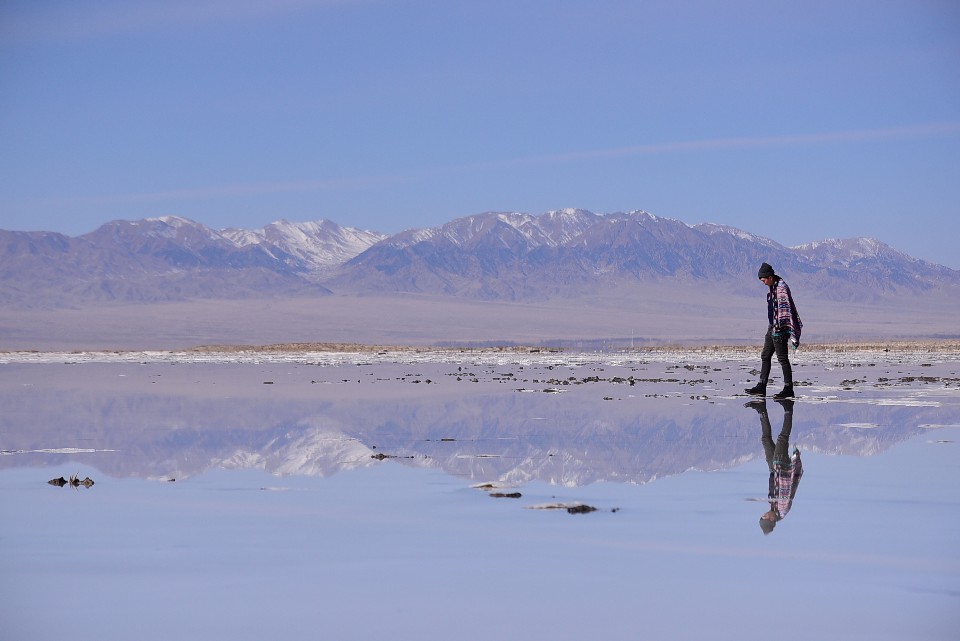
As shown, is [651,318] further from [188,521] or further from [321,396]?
[188,521]

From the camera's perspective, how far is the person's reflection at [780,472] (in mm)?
7004

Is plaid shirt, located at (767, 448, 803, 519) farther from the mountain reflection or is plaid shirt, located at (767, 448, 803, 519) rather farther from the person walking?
the person walking

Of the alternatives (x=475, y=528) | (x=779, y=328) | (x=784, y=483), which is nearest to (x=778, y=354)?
(x=779, y=328)

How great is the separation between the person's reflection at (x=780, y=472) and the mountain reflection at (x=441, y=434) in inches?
5.9

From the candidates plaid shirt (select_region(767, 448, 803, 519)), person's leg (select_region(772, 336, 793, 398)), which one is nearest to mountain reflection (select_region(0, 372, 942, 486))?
plaid shirt (select_region(767, 448, 803, 519))

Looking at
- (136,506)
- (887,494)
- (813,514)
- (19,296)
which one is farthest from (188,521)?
(19,296)

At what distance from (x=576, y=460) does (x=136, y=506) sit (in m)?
3.70

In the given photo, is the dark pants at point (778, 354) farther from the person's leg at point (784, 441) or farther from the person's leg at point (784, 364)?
the person's leg at point (784, 441)

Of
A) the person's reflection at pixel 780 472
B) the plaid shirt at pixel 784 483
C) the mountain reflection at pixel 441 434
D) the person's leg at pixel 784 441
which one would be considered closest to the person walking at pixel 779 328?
the mountain reflection at pixel 441 434

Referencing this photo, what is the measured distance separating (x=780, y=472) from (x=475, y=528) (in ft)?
10.3

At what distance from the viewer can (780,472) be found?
8.95m

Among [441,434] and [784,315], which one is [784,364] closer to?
[784,315]

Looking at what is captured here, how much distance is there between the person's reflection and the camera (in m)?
7.00

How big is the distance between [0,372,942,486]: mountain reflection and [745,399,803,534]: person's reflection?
150 mm
